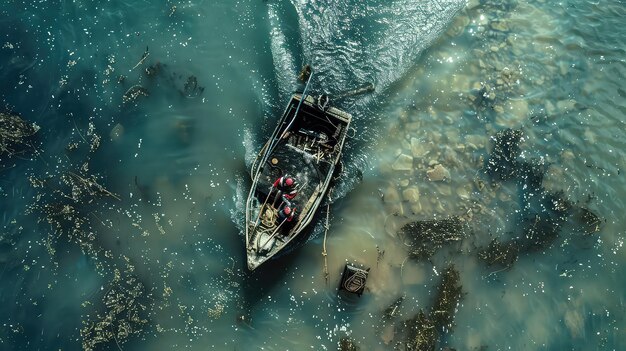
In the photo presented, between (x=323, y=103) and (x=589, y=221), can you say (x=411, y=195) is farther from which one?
(x=589, y=221)

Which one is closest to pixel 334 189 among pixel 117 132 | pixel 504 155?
pixel 504 155

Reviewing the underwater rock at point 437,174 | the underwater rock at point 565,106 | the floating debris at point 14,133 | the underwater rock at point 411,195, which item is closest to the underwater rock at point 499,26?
the underwater rock at point 565,106

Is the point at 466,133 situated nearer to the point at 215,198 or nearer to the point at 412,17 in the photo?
the point at 412,17

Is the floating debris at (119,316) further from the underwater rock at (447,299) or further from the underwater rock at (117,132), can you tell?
the underwater rock at (447,299)

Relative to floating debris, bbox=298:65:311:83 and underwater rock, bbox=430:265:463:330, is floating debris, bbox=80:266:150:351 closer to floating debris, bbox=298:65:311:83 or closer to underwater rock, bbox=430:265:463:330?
floating debris, bbox=298:65:311:83

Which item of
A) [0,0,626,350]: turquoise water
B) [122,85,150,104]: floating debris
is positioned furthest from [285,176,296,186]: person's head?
[122,85,150,104]: floating debris

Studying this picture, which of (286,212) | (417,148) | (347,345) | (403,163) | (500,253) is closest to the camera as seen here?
(286,212)

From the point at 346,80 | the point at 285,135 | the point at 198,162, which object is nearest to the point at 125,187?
the point at 198,162
